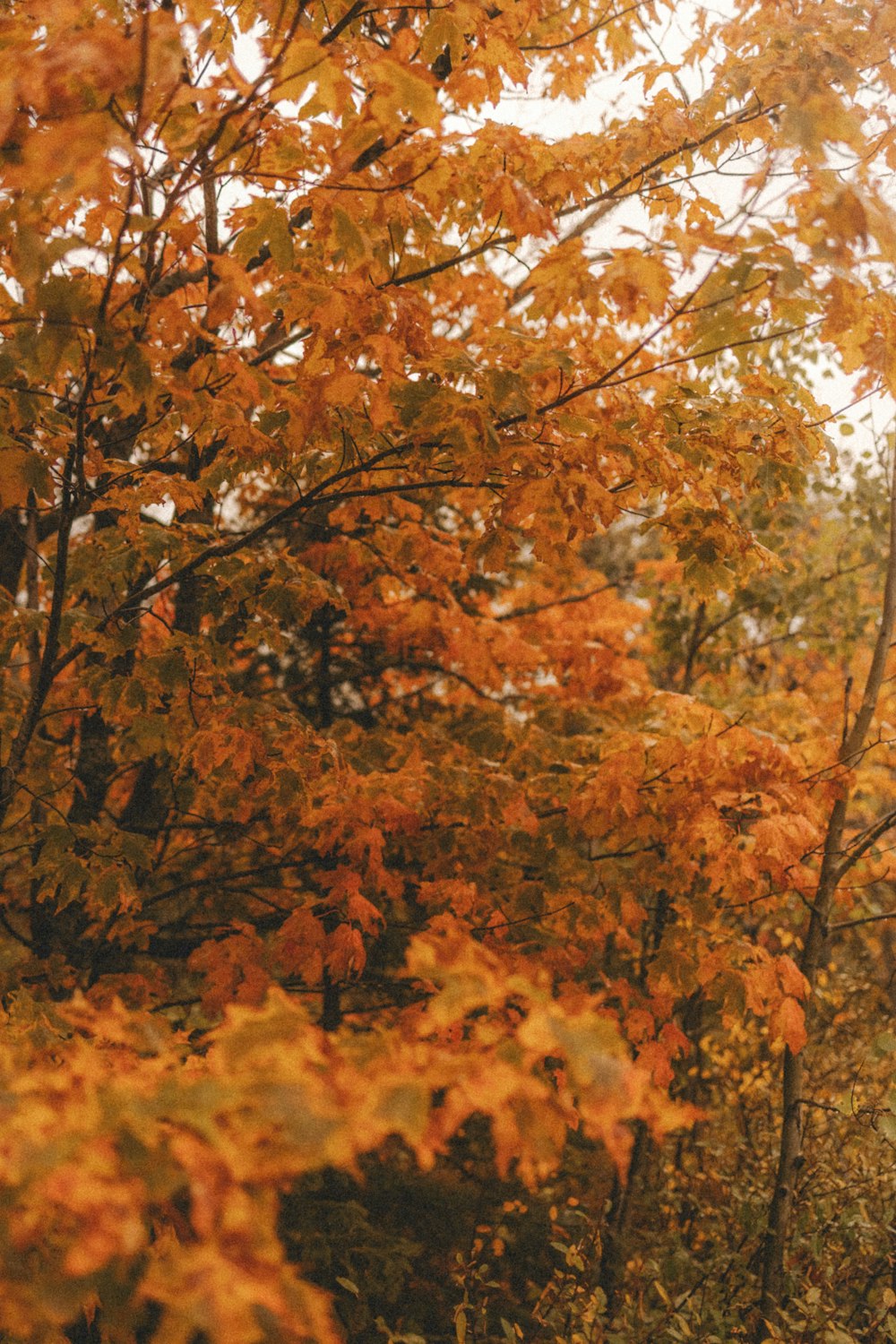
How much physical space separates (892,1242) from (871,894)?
5.42 meters

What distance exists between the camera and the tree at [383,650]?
129 centimetres

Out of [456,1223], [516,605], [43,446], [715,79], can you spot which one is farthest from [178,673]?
[456,1223]

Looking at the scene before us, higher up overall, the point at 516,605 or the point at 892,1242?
the point at 516,605

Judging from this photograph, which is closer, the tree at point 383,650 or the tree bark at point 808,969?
the tree at point 383,650

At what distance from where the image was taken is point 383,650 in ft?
18.9

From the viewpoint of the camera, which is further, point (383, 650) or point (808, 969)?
point (383, 650)

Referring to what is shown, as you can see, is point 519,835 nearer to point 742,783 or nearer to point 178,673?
point 742,783

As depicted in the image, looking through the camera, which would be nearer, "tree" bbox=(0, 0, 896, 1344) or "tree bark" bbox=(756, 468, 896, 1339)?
"tree" bbox=(0, 0, 896, 1344)

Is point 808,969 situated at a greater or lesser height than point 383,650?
lesser

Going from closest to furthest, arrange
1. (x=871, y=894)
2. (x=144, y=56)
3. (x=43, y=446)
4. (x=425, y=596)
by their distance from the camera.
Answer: (x=144, y=56), (x=43, y=446), (x=425, y=596), (x=871, y=894)

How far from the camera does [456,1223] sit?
5.67m

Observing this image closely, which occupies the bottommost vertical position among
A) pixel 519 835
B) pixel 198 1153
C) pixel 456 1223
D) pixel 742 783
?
pixel 456 1223

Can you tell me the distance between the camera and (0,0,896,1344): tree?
1.29 m

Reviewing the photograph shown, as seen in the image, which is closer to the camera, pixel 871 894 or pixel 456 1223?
pixel 456 1223
